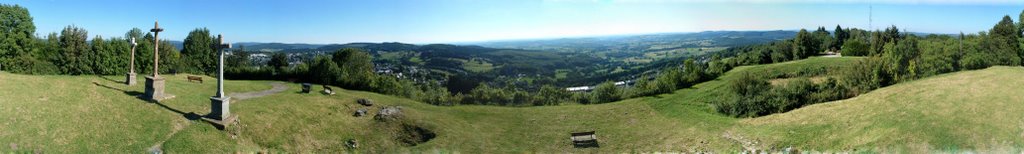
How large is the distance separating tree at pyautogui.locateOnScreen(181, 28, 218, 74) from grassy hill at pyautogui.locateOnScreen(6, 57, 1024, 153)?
37733 mm

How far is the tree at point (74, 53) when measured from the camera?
4175 centimetres

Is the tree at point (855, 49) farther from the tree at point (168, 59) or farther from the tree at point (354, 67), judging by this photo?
the tree at point (168, 59)

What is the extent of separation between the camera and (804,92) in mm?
23812

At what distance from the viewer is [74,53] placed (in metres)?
42.4

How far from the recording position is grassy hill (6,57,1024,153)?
40.6ft

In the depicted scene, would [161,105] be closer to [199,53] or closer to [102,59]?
[102,59]

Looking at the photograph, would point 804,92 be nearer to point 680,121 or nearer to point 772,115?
point 772,115

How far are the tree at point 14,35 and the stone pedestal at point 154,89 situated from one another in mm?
32889

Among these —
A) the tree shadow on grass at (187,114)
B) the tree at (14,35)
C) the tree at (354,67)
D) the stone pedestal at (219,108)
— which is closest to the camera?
the stone pedestal at (219,108)

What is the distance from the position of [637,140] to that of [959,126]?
925 cm

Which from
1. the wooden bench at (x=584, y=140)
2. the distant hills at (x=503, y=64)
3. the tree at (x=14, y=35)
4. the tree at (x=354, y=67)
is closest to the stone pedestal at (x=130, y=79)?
the wooden bench at (x=584, y=140)

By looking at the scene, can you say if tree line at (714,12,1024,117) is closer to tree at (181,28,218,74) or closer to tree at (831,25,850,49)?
tree at (831,25,850,49)

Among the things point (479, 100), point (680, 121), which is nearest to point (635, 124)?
point (680, 121)

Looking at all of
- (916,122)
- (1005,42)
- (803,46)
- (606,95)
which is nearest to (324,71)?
(606,95)
